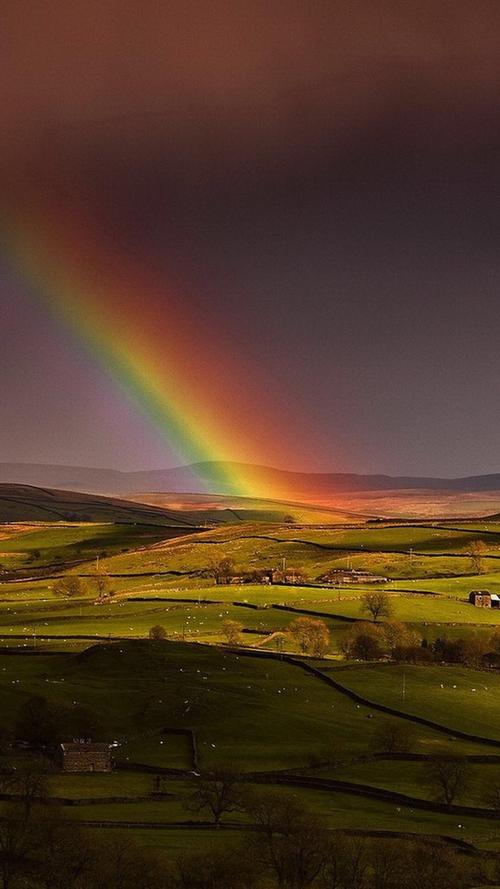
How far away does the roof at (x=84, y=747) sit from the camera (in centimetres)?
9319

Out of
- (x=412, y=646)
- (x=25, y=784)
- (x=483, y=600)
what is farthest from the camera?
(x=483, y=600)

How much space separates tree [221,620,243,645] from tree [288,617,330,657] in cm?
840

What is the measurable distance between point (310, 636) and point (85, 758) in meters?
66.9

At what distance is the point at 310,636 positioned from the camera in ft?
508

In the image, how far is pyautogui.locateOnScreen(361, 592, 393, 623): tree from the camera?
175m

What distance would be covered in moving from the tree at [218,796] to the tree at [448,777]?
18.4 meters

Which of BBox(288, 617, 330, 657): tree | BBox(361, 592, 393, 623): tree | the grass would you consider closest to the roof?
the grass

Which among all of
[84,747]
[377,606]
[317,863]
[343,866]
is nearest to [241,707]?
[84,747]

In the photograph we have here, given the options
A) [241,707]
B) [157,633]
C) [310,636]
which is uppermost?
[310,636]

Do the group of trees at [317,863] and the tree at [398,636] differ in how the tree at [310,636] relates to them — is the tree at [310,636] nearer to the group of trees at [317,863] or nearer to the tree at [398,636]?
the tree at [398,636]

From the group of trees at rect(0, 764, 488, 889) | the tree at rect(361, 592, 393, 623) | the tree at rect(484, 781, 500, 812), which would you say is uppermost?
the tree at rect(361, 592, 393, 623)

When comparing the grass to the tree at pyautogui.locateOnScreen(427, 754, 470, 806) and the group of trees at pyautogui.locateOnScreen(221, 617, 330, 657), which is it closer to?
the group of trees at pyautogui.locateOnScreen(221, 617, 330, 657)

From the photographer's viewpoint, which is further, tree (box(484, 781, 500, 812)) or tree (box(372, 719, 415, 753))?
tree (box(372, 719, 415, 753))

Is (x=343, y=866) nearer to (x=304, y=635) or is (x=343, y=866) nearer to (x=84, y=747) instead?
(x=84, y=747)
